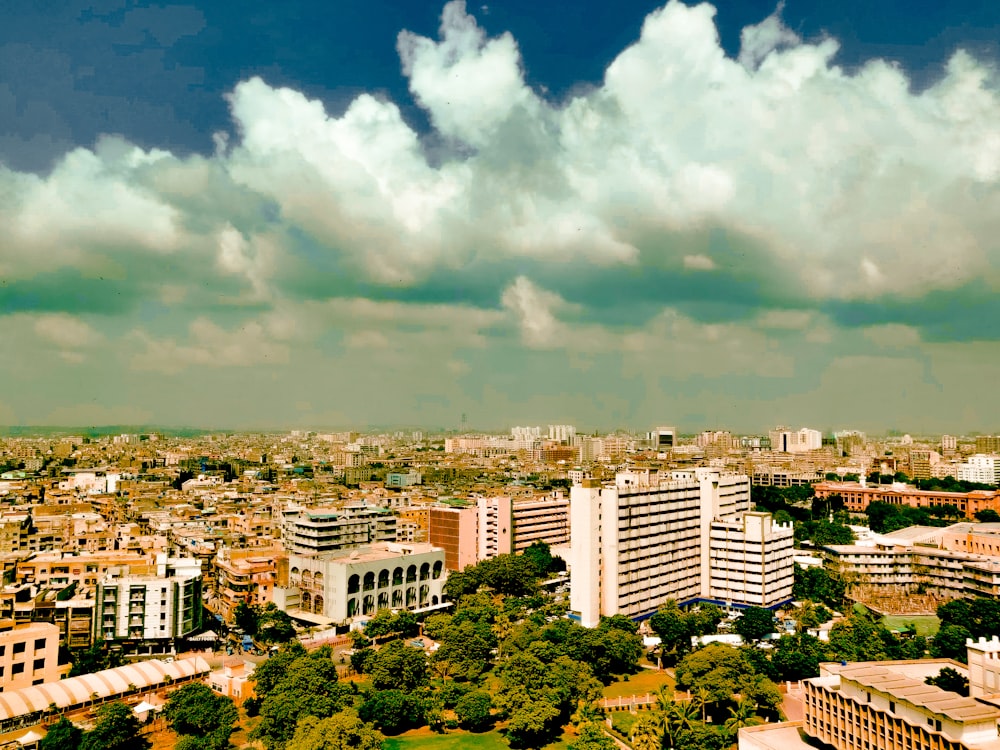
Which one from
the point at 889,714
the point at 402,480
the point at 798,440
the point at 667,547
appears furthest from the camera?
the point at 798,440

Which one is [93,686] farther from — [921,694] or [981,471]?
[981,471]

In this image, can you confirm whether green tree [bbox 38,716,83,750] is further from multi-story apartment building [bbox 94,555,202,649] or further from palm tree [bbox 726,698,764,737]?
palm tree [bbox 726,698,764,737]

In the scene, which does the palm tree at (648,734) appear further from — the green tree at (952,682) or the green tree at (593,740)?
the green tree at (952,682)

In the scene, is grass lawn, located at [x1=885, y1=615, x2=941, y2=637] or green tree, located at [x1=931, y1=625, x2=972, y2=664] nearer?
green tree, located at [x1=931, y1=625, x2=972, y2=664]

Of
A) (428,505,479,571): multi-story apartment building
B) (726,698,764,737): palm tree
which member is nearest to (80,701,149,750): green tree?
(726,698,764,737): palm tree

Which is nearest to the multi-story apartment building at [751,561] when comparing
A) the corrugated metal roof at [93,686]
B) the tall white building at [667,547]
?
the tall white building at [667,547]

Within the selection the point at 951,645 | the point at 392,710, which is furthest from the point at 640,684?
the point at 951,645
